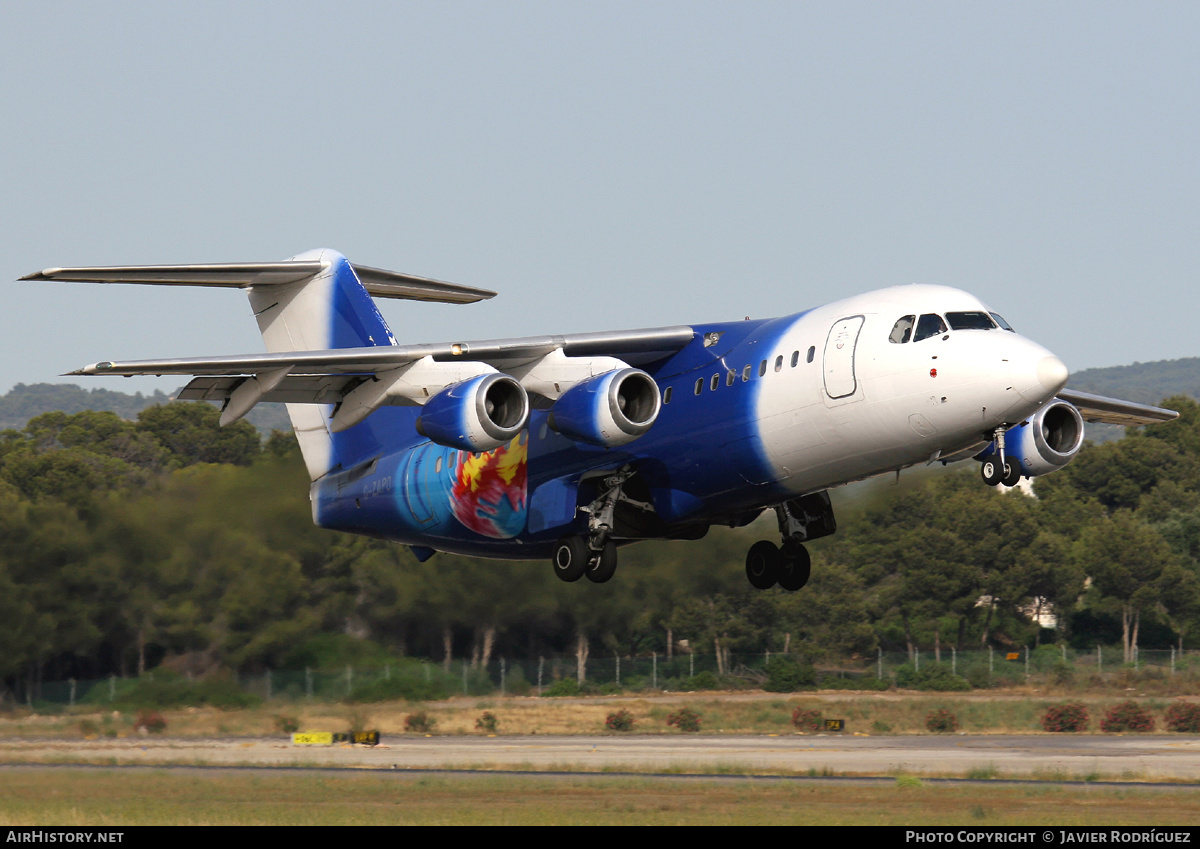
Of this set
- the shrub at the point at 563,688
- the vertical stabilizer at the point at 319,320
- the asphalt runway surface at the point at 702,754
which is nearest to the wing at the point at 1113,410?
the asphalt runway surface at the point at 702,754

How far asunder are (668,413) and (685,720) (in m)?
20.7

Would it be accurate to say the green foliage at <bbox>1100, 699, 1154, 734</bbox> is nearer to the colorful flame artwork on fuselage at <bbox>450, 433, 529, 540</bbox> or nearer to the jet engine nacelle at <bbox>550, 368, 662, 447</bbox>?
the colorful flame artwork on fuselage at <bbox>450, 433, 529, 540</bbox>

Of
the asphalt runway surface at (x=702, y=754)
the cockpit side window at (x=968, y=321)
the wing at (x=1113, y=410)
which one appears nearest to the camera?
the cockpit side window at (x=968, y=321)

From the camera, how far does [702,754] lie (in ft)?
98.3

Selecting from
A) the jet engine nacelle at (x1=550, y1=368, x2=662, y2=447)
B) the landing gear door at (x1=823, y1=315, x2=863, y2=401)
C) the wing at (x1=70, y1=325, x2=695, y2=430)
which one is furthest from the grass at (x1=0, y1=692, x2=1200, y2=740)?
the landing gear door at (x1=823, y1=315, x2=863, y2=401)

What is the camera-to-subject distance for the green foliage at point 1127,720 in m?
36.2

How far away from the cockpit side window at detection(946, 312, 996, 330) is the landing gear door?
3.28 ft

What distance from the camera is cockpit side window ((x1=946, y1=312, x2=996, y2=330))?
1600cm

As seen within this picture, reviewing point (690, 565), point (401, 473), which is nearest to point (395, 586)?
point (690, 565)

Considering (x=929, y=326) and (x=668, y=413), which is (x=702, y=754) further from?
(x=929, y=326)

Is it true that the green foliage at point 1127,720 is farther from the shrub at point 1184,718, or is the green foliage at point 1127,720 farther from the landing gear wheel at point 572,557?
the landing gear wheel at point 572,557

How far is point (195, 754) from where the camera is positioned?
94.9 ft

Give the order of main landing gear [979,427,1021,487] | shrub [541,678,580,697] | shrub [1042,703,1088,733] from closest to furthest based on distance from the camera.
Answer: main landing gear [979,427,1021,487], shrub [541,678,580,697], shrub [1042,703,1088,733]

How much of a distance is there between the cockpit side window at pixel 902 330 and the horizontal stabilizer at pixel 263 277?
28.7 ft
